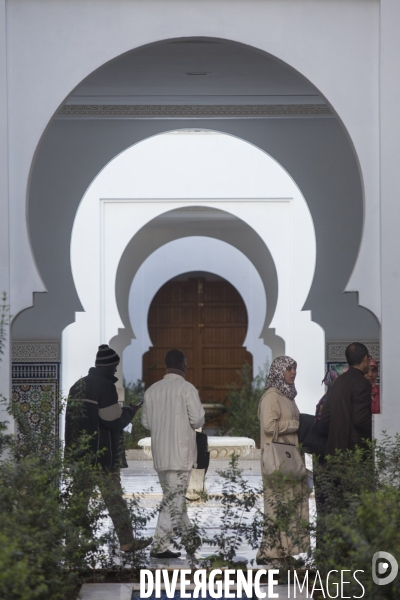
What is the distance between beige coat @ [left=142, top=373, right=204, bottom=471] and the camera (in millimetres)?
4934

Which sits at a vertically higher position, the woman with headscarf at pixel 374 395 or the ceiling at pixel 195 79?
the ceiling at pixel 195 79

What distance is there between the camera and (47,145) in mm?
6613

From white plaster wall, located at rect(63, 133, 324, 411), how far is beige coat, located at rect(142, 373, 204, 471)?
4.31 metres

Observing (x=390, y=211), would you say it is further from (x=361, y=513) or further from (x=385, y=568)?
(x=385, y=568)

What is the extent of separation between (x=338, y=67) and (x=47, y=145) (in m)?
2.96

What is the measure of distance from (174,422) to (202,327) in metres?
10.2

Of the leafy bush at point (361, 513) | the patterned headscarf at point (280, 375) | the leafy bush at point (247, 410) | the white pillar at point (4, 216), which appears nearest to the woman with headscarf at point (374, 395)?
the patterned headscarf at point (280, 375)

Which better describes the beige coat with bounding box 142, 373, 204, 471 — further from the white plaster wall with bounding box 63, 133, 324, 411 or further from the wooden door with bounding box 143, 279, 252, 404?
the wooden door with bounding box 143, 279, 252, 404

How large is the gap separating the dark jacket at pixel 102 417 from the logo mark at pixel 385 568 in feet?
6.78

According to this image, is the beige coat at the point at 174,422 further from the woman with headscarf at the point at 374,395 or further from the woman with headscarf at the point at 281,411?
the woman with headscarf at the point at 374,395

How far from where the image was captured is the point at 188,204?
9688 mm

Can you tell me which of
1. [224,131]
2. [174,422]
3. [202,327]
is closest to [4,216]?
[174,422]

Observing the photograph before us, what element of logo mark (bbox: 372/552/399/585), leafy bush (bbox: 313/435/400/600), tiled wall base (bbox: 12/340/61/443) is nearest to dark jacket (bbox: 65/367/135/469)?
leafy bush (bbox: 313/435/400/600)

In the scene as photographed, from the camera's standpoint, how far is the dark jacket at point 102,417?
4.74 m
